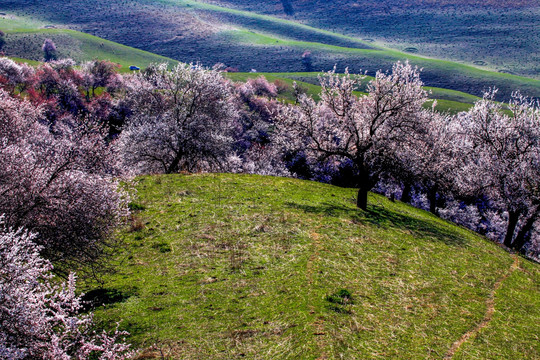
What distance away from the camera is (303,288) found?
13266mm

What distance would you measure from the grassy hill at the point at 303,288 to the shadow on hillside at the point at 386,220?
200 mm

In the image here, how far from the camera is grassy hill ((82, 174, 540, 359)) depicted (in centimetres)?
1050

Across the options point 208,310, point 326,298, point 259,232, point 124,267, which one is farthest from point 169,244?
point 326,298

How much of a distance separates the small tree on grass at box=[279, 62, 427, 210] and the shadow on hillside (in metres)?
1.68

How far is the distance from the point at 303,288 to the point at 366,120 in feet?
52.0

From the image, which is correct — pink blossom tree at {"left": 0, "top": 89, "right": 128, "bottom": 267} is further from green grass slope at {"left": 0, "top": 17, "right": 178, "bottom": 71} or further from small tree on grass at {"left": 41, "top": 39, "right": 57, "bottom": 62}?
small tree on grass at {"left": 41, "top": 39, "right": 57, "bottom": 62}

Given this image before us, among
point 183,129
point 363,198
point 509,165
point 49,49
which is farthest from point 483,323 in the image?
point 49,49

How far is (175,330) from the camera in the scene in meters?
10.6

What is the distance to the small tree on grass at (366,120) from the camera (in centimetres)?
2517

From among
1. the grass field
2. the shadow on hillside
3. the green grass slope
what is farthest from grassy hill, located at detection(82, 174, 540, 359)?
the green grass slope

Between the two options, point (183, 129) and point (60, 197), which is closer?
point (60, 197)

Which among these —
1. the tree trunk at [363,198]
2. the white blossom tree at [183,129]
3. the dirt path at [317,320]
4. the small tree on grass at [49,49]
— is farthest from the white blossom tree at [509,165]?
the small tree on grass at [49,49]

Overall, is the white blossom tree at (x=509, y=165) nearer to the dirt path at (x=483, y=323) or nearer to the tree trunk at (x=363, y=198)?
the tree trunk at (x=363, y=198)

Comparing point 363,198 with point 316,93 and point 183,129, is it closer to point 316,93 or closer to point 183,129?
point 183,129
